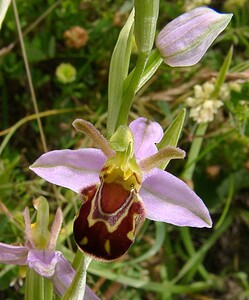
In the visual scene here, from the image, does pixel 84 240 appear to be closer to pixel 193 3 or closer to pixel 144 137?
pixel 144 137

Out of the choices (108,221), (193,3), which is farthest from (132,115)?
(108,221)

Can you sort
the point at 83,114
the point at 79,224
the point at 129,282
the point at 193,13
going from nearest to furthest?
the point at 79,224
the point at 193,13
the point at 129,282
the point at 83,114

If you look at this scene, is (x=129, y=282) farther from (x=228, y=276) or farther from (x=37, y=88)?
(x=37, y=88)

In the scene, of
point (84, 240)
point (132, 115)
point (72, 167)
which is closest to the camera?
point (84, 240)

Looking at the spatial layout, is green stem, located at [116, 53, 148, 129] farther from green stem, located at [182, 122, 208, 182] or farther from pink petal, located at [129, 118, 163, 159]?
green stem, located at [182, 122, 208, 182]

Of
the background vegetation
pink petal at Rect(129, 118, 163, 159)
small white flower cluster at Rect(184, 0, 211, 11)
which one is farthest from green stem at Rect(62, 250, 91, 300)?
small white flower cluster at Rect(184, 0, 211, 11)

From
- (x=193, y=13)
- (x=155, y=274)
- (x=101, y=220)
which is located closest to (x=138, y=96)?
(x=155, y=274)
